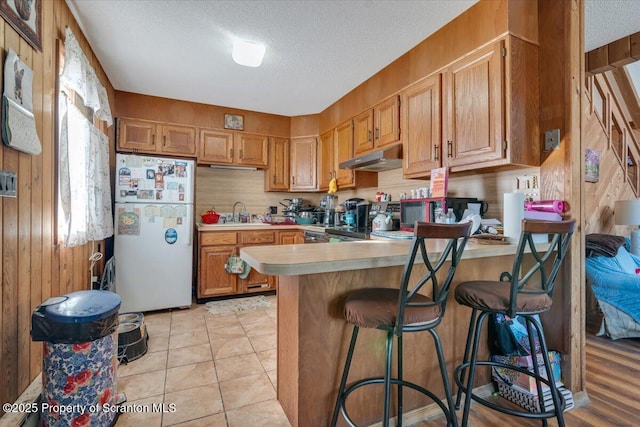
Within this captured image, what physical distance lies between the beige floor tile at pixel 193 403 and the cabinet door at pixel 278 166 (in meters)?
2.85

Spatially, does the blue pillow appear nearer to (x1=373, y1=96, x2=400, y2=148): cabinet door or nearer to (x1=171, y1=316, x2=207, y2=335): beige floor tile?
(x1=373, y1=96, x2=400, y2=148): cabinet door

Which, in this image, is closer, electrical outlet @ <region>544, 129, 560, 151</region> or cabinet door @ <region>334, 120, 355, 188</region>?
electrical outlet @ <region>544, 129, 560, 151</region>

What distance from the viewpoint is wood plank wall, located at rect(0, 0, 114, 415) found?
4.31 feet

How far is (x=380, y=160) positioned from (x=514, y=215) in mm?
1367

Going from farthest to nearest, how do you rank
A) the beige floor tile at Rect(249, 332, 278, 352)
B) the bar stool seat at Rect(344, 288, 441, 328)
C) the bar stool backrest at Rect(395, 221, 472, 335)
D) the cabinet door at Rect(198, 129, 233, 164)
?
the cabinet door at Rect(198, 129, 233, 164) → the beige floor tile at Rect(249, 332, 278, 352) → the bar stool seat at Rect(344, 288, 441, 328) → the bar stool backrest at Rect(395, 221, 472, 335)

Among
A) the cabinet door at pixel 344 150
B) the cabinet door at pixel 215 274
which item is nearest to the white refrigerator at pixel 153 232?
the cabinet door at pixel 215 274

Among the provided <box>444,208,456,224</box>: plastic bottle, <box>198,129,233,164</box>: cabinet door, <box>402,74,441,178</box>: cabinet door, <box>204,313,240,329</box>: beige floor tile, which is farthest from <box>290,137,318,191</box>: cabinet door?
<box>444,208,456,224</box>: plastic bottle

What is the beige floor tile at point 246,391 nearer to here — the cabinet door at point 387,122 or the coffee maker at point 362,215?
the coffee maker at point 362,215

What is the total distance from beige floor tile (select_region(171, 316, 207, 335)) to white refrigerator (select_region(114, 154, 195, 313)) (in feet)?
1.12

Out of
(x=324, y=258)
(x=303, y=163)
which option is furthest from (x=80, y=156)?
(x=303, y=163)

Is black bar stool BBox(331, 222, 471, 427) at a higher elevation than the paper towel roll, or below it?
below

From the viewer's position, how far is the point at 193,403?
1683 mm

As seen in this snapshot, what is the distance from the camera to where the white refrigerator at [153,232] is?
10.0ft

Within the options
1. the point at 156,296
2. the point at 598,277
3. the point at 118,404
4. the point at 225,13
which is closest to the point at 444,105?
the point at 225,13
